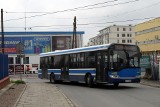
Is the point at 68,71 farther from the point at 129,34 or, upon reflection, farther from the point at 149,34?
the point at 129,34

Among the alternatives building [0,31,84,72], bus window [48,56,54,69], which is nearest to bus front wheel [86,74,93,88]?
bus window [48,56,54,69]

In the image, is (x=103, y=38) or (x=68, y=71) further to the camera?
(x=103, y=38)

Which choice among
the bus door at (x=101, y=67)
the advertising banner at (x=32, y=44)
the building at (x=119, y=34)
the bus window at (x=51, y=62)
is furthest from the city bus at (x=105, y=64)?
the building at (x=119, y=34)

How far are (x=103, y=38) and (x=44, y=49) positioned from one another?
85.2 metres

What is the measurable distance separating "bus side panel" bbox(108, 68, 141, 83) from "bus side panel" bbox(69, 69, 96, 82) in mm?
2008

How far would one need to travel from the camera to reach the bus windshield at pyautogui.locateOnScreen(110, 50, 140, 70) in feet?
78.5

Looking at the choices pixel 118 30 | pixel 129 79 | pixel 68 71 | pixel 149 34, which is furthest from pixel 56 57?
pixel 118 30

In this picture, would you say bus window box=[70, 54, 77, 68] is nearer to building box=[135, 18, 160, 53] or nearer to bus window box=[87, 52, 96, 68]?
bus window box=[87, 52, 96, 68]

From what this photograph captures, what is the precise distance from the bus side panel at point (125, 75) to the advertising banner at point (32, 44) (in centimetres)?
5970

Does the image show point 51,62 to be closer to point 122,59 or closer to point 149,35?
point 122,59

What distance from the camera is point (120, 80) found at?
24156 mm

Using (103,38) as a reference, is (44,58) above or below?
below

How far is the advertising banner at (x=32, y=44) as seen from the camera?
83.9m

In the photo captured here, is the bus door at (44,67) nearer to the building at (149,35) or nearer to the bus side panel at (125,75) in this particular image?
the bus side panel at (125,75)
